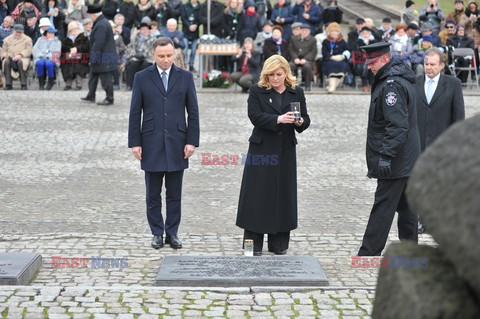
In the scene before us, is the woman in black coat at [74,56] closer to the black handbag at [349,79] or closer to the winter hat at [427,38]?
the black handbag at [349,79]

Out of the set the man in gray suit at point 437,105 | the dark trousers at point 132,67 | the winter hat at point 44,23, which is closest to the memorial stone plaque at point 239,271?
the man in gray suit at point 437,105

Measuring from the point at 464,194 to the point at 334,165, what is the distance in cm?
1151

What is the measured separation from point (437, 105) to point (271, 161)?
226cm

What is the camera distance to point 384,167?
8492 mm

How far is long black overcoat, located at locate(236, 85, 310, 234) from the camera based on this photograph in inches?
346

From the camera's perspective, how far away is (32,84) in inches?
930

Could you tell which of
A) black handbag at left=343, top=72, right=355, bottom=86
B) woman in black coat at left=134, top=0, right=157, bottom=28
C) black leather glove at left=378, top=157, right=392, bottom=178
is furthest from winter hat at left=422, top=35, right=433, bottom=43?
black leather glove at left=378, top=157, right=392, bottom=178

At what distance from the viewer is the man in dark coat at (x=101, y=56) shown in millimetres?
19891

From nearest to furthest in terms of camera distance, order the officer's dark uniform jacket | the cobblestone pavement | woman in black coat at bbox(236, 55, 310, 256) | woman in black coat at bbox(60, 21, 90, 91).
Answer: the cobblestone pavement < the officer's dark uniform jacket < woman in black coat at bbox(236, 55, 310, 256) < woman in black coat at bbox(60, 21, 90, 91)

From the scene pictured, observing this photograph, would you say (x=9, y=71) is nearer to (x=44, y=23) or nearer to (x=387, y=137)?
(x=44, y=23)

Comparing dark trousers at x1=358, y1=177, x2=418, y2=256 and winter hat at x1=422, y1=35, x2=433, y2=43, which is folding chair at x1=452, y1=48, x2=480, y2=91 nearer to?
winter hat at x1=422, y1=35, x2=433, y2=43

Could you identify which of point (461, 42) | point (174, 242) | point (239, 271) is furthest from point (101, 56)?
point (239, 271)

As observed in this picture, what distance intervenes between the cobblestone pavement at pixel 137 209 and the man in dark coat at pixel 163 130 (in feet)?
1.44

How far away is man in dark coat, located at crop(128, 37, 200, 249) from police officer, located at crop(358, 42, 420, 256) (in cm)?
178
